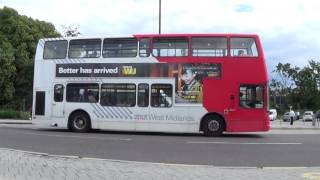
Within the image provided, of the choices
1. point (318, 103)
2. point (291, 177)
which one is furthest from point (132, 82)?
point (318, 103)

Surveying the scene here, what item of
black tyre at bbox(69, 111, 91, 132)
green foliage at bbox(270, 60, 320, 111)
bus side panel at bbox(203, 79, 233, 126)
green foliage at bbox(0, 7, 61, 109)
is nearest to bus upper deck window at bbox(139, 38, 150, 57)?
bus side panel at bbox(203, 79, 233, 126)

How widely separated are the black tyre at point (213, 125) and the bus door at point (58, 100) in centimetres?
640

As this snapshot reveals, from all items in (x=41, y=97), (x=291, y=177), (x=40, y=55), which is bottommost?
(x=291, y=177)

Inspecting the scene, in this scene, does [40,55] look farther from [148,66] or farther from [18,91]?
[18,91]

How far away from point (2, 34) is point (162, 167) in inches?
1950

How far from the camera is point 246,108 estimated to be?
24.5 meters

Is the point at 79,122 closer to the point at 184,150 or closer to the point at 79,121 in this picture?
the point at 79,121

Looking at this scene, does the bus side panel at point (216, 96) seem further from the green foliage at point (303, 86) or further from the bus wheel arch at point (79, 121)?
the green foliage at point (303, 86)

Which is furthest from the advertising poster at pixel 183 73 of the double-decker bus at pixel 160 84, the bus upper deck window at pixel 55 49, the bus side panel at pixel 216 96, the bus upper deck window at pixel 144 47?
the bus upper deck window at pixel 55 49

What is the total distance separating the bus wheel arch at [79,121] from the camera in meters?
26.2

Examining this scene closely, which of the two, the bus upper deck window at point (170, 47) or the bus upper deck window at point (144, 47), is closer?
the bus upper deck window at point (170, 47)

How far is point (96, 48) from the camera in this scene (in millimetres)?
26062

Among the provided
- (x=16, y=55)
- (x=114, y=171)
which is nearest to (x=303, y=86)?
(x=16, y=55)

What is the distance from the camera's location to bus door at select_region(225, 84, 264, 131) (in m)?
24.4
